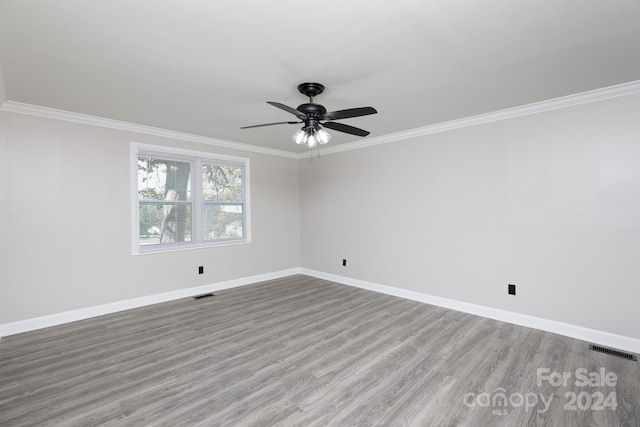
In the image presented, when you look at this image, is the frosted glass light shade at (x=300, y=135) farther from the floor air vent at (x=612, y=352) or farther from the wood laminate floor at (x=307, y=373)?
the floor air vent at (x=612, y=352)

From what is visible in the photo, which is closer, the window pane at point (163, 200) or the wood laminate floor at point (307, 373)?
the wood laminate floor at point (307, 373)

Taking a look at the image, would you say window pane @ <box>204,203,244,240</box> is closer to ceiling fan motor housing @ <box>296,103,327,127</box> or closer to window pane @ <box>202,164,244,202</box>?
window pane @ <box>202,164,244,202</box>

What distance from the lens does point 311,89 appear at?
8.93 feet

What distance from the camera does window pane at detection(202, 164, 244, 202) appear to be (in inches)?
192

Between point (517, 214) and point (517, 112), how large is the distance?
3.85 feet

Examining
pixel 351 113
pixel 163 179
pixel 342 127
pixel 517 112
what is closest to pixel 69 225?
pixel 163 179

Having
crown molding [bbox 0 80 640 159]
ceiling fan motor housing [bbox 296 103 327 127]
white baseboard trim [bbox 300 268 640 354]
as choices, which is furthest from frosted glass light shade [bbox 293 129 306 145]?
white baseboard trim [bbox 300 268 640 354]

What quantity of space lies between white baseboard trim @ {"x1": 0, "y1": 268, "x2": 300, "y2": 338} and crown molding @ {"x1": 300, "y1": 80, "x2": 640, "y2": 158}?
3170mm

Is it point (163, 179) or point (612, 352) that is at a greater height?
point (163, 179)

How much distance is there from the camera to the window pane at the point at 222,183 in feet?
16.0

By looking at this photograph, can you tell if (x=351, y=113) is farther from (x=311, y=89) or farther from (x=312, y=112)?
(x=311, y=89)

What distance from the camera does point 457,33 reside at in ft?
6.56

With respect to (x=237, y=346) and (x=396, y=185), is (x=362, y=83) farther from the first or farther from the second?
(x=237, y=346)

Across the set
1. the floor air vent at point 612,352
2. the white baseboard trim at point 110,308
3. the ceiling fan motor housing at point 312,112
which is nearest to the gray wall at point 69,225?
the white baseboard trim at point 110,308
